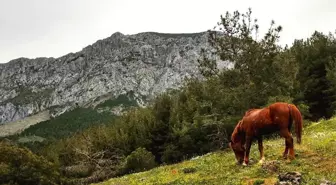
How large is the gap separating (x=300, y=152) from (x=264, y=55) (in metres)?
35.1

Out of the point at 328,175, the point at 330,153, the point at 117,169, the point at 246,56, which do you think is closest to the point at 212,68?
the point at 246,56

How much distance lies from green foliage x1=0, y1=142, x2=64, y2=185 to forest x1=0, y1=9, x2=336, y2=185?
140mm

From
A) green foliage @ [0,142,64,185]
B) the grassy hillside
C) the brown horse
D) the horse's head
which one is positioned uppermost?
the brown horse

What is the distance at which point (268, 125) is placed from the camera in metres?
21.9

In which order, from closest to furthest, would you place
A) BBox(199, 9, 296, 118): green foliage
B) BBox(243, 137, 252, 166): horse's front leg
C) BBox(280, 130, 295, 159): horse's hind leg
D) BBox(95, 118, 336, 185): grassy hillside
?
BBox(95, 118, 336, 185): grassy hillside, BBox(280, 130, 295, 159): horse's hind leg, BBox(243, 137, 252, 166): horse's front leg, BBox(199, 9, 296, 118): green foliage

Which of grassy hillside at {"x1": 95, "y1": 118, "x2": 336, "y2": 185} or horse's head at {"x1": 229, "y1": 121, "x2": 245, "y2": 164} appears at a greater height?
horse's head at {"x1": 229, "y1": 121, "x2": 245, "y2": 164}

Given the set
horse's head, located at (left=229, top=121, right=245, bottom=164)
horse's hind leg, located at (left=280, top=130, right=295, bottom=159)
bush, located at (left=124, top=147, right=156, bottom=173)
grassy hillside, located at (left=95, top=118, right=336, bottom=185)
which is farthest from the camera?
bush, located at (left=124, top=147, right=156, bottom=173)

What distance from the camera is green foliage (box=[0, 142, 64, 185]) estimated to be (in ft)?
188

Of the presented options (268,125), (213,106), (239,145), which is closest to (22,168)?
(213,106)

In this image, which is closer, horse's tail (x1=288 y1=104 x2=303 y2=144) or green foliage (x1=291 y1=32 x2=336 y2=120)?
horse's tail (x1=288 y1=104 x2=303 y2=144)

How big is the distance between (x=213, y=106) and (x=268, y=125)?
4719 cm

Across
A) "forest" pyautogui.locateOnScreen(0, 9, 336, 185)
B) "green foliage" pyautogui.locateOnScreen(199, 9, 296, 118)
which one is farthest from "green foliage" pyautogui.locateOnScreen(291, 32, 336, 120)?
"green foliage" pyautogui.locateOnScreen(199, 9, 296, 118)

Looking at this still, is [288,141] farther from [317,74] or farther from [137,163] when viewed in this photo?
[317,74]

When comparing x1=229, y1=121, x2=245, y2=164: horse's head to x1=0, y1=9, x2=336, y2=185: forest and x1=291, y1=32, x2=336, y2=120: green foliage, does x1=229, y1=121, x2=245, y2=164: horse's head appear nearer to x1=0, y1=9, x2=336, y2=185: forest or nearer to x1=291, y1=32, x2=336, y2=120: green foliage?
x1=0, y1=9, x2=336, y2=185: forest
